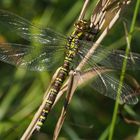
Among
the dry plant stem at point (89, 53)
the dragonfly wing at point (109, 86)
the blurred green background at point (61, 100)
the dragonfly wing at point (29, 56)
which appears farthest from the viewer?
the blurred green background at point (61, 100)

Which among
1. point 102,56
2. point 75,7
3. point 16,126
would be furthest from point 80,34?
point 75,7

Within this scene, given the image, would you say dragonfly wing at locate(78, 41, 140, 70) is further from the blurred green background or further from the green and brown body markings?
the blurred green background

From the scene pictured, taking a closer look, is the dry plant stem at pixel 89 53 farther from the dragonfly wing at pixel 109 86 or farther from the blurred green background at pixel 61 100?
the blurred green background at pixel 61 100

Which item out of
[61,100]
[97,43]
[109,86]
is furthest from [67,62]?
[61,100]

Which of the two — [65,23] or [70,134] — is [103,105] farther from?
[70,134]

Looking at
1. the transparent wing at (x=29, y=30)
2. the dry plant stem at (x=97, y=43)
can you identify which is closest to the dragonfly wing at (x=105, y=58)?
the dry plant stem at (x=97, y=43)

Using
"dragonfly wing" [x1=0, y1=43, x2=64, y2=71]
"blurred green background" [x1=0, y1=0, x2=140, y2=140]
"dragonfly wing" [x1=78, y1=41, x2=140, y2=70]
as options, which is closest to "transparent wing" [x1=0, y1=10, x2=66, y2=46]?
"dragonfly wing" [x1=0, y1=43, x2=64, y2=71]
